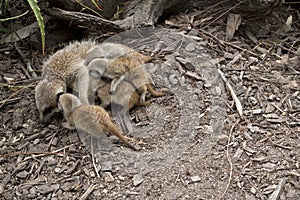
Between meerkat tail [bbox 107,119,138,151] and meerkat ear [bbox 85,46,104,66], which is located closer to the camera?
meerkat tail [bbox 107,119,138,151]

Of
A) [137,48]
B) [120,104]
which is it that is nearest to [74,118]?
[120,104]

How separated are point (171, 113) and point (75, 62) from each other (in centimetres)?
79

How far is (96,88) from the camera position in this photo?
3455 mm

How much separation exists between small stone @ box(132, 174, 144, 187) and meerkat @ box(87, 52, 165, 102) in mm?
Answer: 588

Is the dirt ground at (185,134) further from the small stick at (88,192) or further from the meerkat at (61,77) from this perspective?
the meerkat at (61,77)

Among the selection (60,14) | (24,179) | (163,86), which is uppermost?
(60,14)

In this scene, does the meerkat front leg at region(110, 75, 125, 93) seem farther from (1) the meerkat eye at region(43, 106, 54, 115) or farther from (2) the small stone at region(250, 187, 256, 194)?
(2) the small stone at region(250, 187, 256, 194)

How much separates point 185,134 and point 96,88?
2.22 ft

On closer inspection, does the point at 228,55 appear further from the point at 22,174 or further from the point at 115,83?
the point at 22,174

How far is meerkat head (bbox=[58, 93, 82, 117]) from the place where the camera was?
131 inches

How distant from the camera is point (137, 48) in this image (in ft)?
12.9

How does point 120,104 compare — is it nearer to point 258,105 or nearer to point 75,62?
point 75,62

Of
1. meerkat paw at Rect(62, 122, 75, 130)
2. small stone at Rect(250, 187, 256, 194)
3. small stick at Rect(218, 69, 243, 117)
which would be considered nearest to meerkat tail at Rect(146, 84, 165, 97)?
small stick at Rect(218, 69, 243, 117)

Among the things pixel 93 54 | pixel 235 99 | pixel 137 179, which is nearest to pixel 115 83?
pixel 93 54
